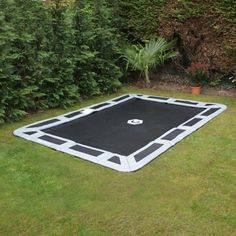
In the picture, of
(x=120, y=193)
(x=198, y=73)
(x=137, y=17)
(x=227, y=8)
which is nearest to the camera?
(x=120, y=193)

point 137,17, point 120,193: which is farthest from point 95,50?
point 120,193

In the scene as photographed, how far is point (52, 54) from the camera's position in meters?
5.42

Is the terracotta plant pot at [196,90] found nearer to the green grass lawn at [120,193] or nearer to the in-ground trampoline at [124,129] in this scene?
the in-ground trampoline at [124,129]

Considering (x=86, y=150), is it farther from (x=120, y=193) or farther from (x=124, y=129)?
(x=120, y=193)

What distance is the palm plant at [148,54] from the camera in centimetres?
659

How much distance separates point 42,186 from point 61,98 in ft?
8.81

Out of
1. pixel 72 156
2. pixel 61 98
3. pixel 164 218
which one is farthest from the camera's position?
pixel 61 98

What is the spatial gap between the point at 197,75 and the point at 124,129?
2.54 m

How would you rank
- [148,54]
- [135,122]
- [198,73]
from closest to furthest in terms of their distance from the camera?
1. [135,122]
2. [198,73]
3. [148,54]

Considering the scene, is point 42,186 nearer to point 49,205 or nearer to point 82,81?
point 49,205

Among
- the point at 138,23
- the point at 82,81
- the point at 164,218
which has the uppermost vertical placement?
the point at 138,23

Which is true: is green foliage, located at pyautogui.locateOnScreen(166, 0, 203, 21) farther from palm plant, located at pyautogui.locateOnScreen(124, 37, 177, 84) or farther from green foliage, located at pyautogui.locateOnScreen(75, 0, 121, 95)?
green foliage, located at pyautogui.locateOnScreen(75, 0, 121, 95)

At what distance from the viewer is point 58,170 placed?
3.40 meters

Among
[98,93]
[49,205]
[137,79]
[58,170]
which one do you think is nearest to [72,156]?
[58,170]
